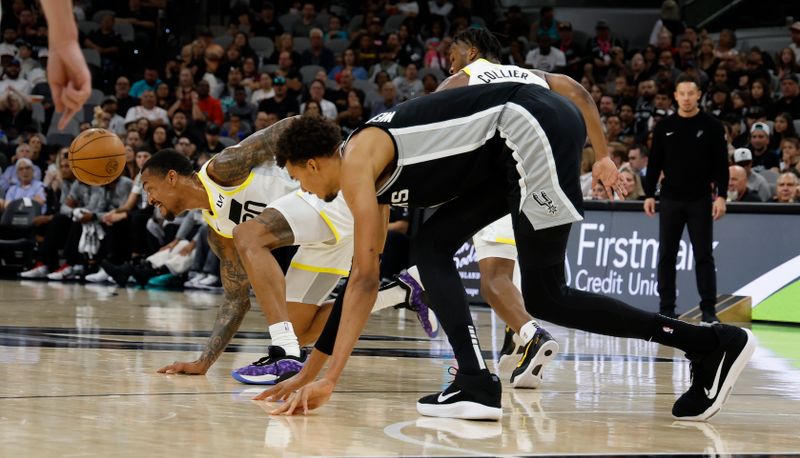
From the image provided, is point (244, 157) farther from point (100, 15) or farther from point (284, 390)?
point (100, 15)

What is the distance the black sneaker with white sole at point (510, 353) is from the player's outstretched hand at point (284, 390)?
1.90 metres

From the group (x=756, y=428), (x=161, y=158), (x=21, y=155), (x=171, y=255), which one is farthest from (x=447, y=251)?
(x=21, y=155)

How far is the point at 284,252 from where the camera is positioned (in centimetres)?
876

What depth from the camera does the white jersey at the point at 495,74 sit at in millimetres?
5723

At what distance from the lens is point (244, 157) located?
582cm

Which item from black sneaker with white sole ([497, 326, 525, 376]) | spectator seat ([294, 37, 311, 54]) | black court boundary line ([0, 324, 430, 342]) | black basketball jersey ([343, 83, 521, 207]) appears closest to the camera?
black basketball jersey ([343, 83, 521, 207])

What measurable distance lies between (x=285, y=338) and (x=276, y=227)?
610 mm

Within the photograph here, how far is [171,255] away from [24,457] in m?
11.1

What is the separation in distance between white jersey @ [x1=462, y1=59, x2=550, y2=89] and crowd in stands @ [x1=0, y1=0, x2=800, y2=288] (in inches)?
232

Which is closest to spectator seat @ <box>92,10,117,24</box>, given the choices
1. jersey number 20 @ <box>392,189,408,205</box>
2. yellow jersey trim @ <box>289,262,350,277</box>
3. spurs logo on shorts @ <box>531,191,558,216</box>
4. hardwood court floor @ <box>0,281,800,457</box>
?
hardwood court floor @ <box>0,281,800,457</box>

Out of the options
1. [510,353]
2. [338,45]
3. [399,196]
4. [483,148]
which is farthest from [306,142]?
[338,45]

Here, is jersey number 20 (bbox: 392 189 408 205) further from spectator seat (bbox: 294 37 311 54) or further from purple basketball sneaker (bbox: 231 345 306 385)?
spectator seat (bbox: 294 37 311 54)

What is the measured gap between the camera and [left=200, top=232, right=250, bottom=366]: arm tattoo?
17.9 feet

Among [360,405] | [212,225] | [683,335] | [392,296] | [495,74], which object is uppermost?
[495,74]
